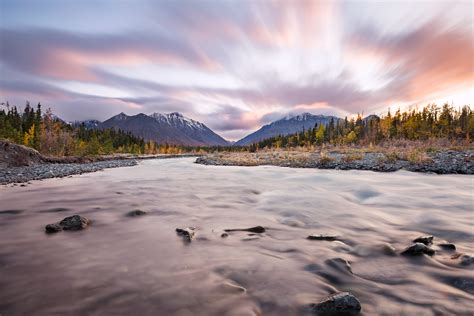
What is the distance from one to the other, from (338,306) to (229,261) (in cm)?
186

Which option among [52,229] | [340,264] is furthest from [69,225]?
[340,264]

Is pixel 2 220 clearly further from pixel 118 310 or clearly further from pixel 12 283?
pixel 118 310

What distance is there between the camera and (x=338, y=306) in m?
2.83

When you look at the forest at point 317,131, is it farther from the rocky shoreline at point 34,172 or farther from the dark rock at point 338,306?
the dark rock at point 338,306

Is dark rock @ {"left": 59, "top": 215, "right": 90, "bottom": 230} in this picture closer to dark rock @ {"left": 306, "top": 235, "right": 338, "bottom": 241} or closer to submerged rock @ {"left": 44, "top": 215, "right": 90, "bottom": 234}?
submerged rock @ {"left": 44, "top": 215, "right": 90, "bottom": 234}

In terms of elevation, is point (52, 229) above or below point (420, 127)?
below

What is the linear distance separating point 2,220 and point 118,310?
19.9ft

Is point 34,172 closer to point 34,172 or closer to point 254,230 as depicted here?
point 34,172

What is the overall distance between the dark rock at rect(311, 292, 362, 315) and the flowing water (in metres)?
0.16

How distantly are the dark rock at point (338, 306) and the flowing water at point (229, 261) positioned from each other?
0.16 metres

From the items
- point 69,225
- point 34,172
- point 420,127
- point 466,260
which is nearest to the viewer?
point 466,260

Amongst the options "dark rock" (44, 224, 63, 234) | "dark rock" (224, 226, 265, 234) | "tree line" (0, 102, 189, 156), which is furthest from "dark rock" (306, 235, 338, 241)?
"tree line" (0, 102, 189, 156)

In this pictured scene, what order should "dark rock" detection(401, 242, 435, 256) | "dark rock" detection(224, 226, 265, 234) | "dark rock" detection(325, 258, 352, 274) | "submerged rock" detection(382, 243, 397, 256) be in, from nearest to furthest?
"dark rock" detection(325, 258, 352, 274) < "dark rock" detection(401, 242, 435, 256) < "submerged rock" detection(382, 243, 397, 256) < "dark rock" detection(224, 226, 265, 234)

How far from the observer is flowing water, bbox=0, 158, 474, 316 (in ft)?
9.98
